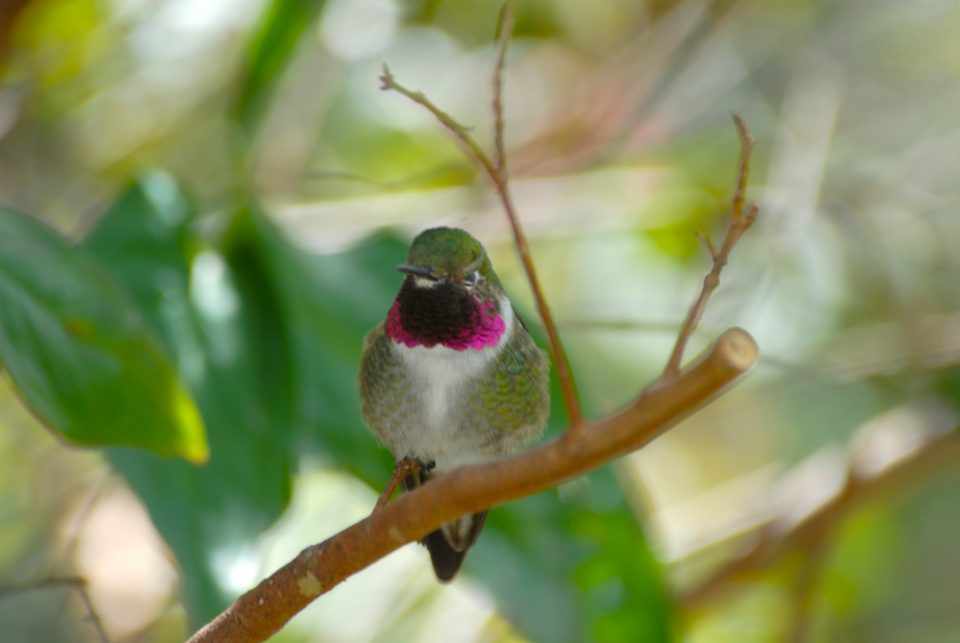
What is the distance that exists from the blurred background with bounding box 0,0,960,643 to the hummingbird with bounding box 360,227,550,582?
0.36 m

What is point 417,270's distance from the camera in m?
1.79

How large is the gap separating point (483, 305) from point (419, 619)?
1692mm

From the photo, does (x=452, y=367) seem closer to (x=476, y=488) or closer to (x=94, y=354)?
(x=94, y=354)

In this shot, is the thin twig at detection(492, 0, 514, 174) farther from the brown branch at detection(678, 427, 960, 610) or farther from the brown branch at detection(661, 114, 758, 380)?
the brown branch at detection(678, 427, 960, 610)

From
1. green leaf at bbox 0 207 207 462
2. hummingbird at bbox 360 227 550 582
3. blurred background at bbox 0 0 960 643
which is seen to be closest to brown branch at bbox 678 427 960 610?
blurred background at bbox 0 0 960 643

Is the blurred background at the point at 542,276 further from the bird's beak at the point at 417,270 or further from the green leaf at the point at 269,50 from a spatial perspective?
the bird's beak at the point at 417,270

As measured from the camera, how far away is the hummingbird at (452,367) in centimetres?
188

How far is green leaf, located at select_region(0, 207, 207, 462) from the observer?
1636 mm

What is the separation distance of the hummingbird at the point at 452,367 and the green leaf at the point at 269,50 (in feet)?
3.11

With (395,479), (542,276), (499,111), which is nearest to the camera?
(499,111)

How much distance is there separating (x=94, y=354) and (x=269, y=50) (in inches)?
49.8

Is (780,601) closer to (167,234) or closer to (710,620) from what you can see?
(710,620)

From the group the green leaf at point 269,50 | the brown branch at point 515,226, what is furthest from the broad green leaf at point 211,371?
the brown branch at point 515,226

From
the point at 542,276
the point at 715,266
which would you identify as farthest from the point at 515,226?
the point at 542,276
